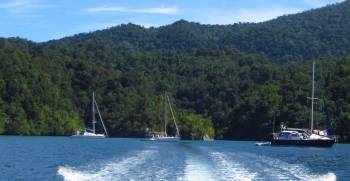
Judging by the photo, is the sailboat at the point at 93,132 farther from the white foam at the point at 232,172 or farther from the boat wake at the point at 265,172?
the white foam at the point at 232,172

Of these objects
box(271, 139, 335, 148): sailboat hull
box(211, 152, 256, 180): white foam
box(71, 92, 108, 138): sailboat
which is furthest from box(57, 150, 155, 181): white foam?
box(71, 92, 108, 138): sailboat

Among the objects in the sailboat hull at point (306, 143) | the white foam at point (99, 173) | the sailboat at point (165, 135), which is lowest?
the white foam at point (99, 173)

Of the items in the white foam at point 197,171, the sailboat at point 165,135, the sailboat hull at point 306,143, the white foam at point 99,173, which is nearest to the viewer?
the white foam at point 99,173

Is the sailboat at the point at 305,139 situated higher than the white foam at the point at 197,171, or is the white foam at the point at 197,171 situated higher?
the sailboat at the point at 305,139

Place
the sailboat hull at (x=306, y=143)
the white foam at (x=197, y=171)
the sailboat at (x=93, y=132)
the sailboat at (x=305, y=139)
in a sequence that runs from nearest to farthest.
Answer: the white foam at (x=197, y=171) < the sailboat hull at (x=306, y=143) < the sailboat at (x=305, y=139) < the sailboat at (x=93, y=132)

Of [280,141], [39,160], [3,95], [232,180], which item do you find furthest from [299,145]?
[3,95]

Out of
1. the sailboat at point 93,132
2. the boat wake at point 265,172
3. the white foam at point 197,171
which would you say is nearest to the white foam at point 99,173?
the white foam at point 197,171

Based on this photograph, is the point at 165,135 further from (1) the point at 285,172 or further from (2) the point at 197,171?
(1) the point at 285,172

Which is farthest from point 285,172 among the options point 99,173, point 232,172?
point 99,173

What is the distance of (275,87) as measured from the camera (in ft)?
Answer: 580

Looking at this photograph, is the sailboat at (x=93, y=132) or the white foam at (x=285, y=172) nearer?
the white foam at (x=285, y=172)

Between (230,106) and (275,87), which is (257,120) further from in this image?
(230,106)

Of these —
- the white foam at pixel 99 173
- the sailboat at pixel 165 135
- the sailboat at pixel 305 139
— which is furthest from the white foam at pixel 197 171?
the sailboat at pixel 165 135

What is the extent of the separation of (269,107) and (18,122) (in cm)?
5683
